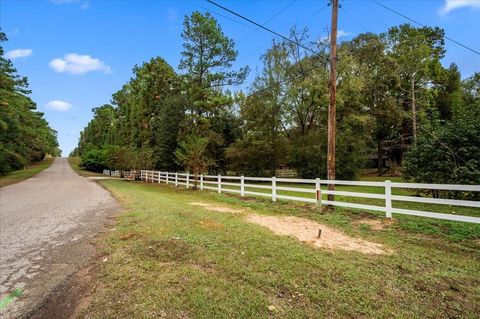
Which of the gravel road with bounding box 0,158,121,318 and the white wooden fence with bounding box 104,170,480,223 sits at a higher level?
the white wooden fence with bounding box 104,170,480,223

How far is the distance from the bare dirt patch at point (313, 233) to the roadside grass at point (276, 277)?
283 mm

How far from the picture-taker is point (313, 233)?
229 inches

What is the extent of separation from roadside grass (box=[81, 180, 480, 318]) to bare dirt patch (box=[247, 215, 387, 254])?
0.93 feet

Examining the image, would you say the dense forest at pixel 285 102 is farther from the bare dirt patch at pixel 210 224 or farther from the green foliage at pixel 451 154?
the bare dirt patch at pixel 210 224

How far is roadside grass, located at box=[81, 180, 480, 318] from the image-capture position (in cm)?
286

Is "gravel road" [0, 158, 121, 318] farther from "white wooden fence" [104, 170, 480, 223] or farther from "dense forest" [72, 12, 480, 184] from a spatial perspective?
"dense forest" [72, 12, 480, 184]

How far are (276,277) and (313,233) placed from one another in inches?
99.0

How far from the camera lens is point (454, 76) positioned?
3638cm

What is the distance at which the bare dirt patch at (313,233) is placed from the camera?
4871 mm

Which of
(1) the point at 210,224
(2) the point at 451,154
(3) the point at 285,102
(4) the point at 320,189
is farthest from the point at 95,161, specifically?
(2) the point at 451,154

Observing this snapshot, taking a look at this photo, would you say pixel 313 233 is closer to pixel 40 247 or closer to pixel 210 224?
pixel 210 224

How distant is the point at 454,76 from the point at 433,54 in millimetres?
7429

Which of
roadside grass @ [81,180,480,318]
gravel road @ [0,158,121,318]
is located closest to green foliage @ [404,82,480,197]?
roadside grass @ [81,180,480,318]

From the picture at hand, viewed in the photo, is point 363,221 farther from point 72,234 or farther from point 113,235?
point 72,234
